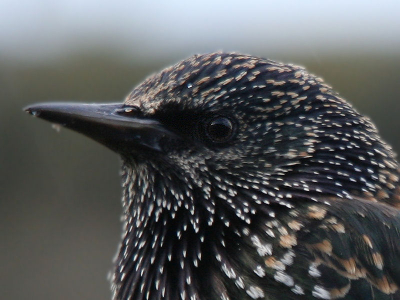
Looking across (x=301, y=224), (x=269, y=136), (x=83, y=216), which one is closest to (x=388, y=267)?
(x=301, y=224)

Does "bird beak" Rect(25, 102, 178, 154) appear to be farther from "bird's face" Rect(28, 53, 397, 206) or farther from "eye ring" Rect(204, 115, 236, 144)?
"eye ring" Rect(204, 115, 236, 144)

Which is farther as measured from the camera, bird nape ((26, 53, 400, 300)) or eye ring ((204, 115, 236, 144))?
eye ring ((204, 115, 236, 144))

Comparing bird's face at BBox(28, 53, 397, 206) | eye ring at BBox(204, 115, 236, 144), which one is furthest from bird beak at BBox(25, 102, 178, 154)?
eye ring at BBox(204, 115, 236, 144)

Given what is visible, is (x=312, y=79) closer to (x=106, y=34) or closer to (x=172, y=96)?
(x=172, y=96)

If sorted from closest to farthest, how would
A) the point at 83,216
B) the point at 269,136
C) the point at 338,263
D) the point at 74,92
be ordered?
the point at 338,263 < the point at 269,136 < the point at 74,92 < the point at 83,216

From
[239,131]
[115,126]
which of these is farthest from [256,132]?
[115,126]

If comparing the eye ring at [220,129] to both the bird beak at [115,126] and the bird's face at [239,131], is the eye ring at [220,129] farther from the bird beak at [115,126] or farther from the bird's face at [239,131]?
the bird beak at [115,126]

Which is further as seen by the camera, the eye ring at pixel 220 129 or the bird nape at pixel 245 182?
the eye ring at pixel 220 129

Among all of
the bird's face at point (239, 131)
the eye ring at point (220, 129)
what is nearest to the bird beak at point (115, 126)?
the bird's face at point (239, 131)
